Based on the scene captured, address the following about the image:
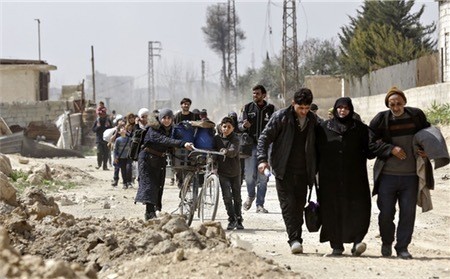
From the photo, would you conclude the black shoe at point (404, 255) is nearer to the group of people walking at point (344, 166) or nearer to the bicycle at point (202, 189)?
the group of people walking at point (344, 166)

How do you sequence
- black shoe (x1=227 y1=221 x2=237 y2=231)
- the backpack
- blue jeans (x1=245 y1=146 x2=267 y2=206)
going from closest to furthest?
black shoe (x1=227 y1=221 x2=237 y2=231)
the backpack
blue jeans (x1=245 y1=146 x2=267 y2=206)

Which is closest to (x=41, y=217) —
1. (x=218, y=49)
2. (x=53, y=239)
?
(x=53, y=239)

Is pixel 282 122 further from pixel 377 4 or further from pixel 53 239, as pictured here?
pixel 377 4

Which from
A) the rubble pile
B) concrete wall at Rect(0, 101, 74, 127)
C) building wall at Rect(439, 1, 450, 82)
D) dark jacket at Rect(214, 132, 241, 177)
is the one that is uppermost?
building wall at Rect(439, 1, 450, 82)

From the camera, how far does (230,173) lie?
1313 centimetres

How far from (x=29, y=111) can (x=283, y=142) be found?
36.7m

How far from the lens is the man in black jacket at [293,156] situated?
34.7ft

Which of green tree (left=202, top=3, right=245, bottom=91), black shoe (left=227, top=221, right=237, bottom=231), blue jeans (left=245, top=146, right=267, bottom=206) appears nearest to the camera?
black shoe (left=227, top=221, right=237, bottom=231)

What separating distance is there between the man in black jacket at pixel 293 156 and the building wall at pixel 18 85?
4230cm

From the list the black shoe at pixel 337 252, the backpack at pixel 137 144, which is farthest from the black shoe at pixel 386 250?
the backpack at pixel 137 144

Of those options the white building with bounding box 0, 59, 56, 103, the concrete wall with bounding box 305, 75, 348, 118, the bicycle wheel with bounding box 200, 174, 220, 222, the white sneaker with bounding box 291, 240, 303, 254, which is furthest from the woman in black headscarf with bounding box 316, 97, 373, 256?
the concrete wall with bounding box 305, 75, 348, 118

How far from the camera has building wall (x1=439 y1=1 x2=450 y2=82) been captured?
37781 mm

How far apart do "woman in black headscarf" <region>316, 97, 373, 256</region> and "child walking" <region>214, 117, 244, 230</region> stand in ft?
7.85

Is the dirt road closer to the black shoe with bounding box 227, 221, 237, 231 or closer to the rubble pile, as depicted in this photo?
the black shoe with bounding box 227, 221, 237, 231
